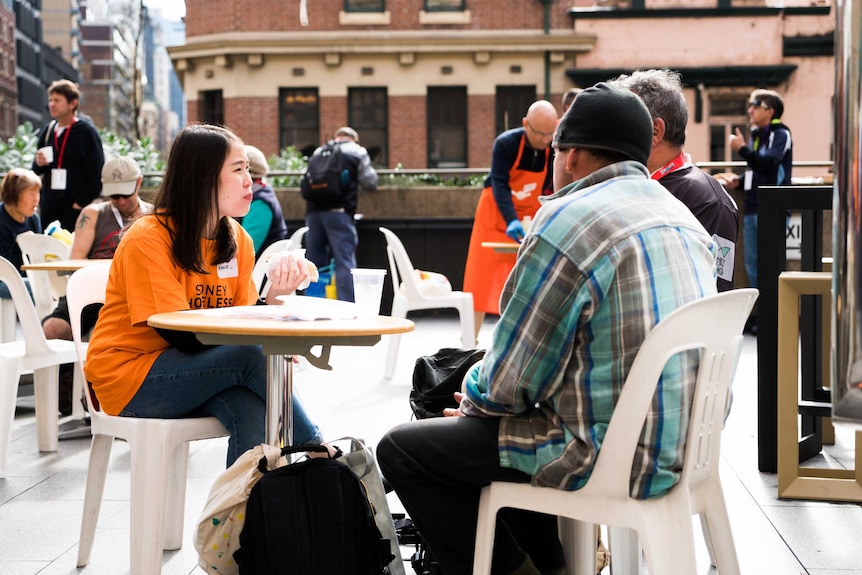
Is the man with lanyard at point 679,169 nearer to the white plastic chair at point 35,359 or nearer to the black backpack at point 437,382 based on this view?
the black backpack at point 437,382

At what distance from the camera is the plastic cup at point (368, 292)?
298cm

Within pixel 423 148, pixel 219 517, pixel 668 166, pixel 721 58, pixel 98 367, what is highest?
pixel 721 58

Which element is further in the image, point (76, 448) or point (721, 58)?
point (721, 58)

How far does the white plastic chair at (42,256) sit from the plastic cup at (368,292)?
3.95 m

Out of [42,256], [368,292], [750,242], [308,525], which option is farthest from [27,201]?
[750,242]

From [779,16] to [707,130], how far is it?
314cm

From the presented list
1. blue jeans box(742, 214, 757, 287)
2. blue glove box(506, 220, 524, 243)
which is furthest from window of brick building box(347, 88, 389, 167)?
blue glove box(506, 220, 524, 243)

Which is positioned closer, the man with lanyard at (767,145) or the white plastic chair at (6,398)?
the white plastic chair at (6,398)

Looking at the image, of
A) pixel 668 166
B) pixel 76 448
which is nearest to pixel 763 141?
pixel 668 166

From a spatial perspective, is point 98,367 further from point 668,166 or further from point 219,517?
point 668,166

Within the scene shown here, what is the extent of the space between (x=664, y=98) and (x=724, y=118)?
21.5 meters

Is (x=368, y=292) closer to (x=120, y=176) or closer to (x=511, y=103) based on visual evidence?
(x=120, y=176)

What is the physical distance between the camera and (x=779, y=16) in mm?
23562

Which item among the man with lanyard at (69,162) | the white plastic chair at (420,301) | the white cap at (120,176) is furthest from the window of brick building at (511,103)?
the white cap at (120,176)
